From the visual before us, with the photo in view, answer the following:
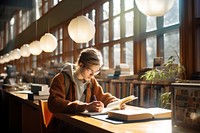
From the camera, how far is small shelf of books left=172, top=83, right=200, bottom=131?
4.53 feet

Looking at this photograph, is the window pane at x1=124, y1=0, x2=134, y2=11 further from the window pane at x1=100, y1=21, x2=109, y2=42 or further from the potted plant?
the potted plant

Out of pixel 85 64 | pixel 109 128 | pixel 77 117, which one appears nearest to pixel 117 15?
pixel 85 64

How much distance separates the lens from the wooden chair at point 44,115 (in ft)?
8.03

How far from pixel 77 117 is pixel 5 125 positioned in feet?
13.9

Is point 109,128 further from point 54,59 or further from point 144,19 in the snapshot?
point 54,59

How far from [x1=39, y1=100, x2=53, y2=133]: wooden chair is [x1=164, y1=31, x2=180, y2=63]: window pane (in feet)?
5.99

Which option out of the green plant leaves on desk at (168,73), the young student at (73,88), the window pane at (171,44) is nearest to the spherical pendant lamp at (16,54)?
the window pane at (171,44)

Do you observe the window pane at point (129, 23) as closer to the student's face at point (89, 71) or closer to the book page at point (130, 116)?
the student's face at point (89, 71)

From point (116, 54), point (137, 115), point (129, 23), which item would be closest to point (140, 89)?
point (129, 23)

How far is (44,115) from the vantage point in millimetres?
2549

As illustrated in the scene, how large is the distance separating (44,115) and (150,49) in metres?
2.31

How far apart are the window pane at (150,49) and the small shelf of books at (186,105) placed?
110 inches

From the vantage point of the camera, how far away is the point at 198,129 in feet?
4.51

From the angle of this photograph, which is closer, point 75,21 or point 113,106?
point 113,106
